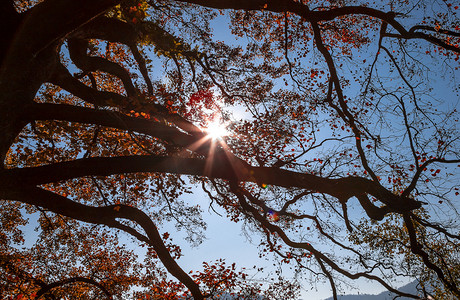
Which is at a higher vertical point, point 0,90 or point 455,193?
point 0,90

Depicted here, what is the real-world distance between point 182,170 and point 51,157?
5.92 meters

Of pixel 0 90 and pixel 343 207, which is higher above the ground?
pixel 0 90

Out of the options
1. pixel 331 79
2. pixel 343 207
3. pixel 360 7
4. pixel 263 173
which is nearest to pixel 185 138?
pixel 263 173

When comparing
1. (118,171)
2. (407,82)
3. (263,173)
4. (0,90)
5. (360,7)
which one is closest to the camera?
(0,90)

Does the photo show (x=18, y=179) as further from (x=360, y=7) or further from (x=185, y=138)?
(x=360, y=7)

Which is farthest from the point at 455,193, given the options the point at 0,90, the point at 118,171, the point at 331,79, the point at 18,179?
the point at 0,90

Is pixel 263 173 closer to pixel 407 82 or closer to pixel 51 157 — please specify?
pixel 407 82

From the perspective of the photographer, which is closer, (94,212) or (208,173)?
(208,173)

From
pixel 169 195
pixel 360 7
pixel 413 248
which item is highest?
pixel 360 7

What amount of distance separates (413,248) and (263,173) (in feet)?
14.2

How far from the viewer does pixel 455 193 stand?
5.77m

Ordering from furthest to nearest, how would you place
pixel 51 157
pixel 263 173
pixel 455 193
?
pixel 51 157, pixel 455 193, pixel 263 173

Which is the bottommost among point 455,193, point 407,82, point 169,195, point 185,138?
point 455,193

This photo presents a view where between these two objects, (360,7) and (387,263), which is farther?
(387,263)
